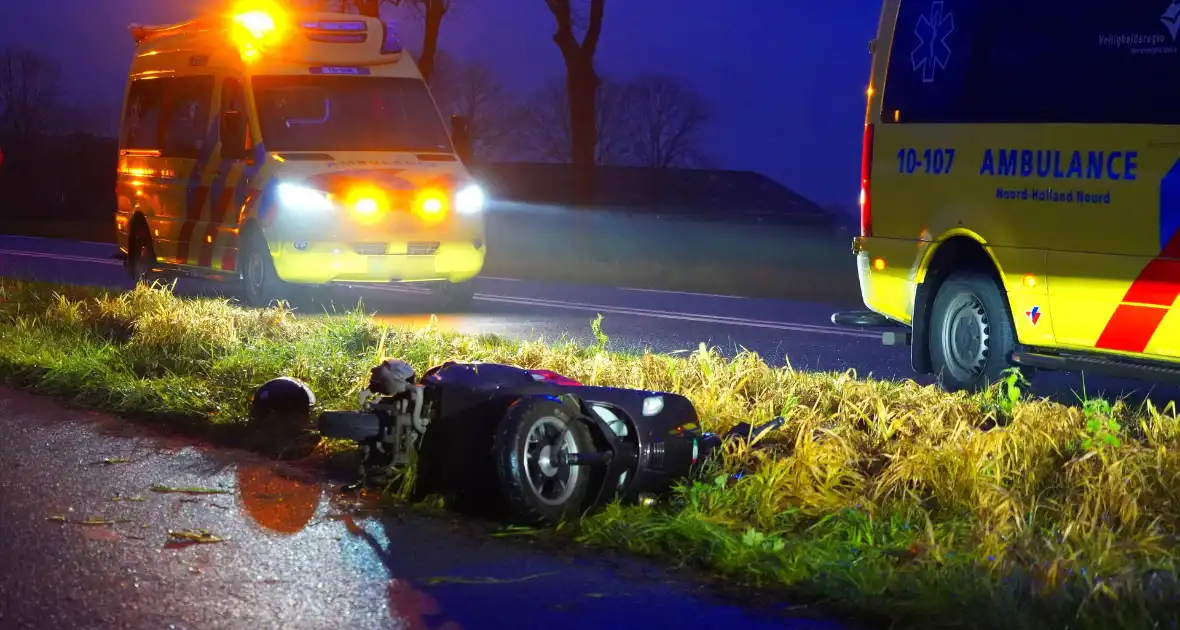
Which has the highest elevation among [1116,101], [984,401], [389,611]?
[1116,101]

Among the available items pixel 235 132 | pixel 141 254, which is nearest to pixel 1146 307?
pixel 235 132

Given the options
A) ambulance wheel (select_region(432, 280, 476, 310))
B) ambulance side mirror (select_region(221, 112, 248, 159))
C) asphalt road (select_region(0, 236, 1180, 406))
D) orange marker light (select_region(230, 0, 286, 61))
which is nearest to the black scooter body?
asphalt road (select_region(0, 236, 1180, 406))

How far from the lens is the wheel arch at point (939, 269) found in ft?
29.3

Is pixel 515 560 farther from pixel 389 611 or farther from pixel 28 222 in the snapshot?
pixel 28 222

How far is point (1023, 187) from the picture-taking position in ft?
27.9

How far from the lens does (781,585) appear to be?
4.77 metres

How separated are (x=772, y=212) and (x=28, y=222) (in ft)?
90.4

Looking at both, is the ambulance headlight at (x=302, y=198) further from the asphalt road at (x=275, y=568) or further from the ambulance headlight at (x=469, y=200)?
the asphalt road at (x=275, y=568)

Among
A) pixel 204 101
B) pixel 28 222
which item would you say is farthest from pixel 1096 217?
pixel 28 222

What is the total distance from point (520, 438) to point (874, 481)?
1410mm

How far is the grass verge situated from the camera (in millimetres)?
4527

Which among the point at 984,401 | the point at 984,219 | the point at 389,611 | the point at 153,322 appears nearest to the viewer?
the point at 389,611

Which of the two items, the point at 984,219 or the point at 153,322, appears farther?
the point at 153,322

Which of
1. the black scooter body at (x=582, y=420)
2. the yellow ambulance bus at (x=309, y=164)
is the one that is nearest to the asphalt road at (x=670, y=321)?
the yellow ambulance bus at (x=309, y=164)
